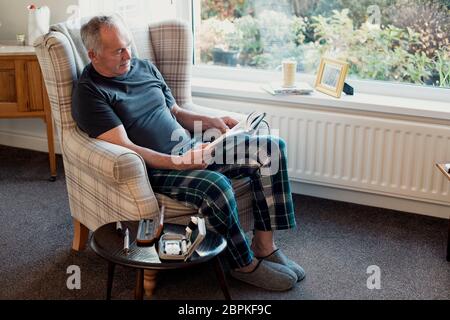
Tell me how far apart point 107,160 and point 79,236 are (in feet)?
2.00

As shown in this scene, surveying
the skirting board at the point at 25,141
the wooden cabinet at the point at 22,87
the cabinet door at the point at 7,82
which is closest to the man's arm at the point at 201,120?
the wooden cabinet at the point at 22,87

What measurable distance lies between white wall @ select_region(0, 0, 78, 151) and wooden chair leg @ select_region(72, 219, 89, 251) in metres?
1.43

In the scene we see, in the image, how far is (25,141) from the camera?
13.4 feet

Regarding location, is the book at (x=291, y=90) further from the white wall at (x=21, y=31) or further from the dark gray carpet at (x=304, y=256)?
the white wall at (x=21, y=31)

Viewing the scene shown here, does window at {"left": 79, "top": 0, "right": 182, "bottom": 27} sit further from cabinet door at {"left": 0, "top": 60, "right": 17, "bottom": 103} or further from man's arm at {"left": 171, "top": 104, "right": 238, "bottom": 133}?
man's arm at {"left": 171, "top": 104, "right": 238, "bottom": 133}

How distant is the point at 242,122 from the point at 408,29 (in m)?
1.11

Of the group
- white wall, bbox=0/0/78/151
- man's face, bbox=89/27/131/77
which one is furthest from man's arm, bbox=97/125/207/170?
white wall, bbox=0/0/78/151

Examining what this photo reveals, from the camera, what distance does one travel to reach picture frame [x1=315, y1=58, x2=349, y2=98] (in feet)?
10.3

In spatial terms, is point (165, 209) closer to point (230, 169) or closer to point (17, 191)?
point (230, 169)

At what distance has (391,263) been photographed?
264 centimetres

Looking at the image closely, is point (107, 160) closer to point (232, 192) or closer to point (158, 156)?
point (158, 156)

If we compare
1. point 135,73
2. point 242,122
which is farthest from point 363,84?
point 135,73
